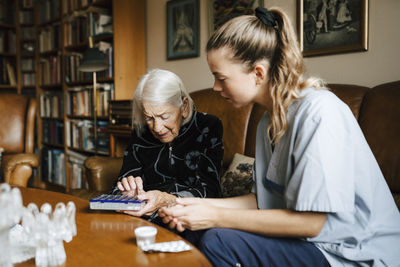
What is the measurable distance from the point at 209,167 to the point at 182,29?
5.45 feet

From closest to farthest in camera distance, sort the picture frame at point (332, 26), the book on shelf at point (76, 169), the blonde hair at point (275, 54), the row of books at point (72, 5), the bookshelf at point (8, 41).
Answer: the blonde hair at point (275, 54), the picture frame at point (332, 26), the row of books at point (72, 5), the book on shelf at point (76, 169), the bookshelf at point (8, 41)

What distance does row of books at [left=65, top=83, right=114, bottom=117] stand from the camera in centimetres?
329

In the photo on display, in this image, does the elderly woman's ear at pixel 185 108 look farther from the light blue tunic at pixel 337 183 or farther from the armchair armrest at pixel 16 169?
the armchair armrest at pixel 16 169

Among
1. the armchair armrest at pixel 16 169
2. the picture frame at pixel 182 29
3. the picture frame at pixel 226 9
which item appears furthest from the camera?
the picture frame at pixel 182 29

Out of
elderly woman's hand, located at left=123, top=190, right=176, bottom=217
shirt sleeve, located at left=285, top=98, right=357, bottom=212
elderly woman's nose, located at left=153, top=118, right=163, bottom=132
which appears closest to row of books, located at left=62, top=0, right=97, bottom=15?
elderly woman's nose, located at left=153, top=118, right=163, bottom=132

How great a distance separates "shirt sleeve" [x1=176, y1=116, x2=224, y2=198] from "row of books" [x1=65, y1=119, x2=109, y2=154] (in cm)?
183

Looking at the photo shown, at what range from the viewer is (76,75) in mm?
3725

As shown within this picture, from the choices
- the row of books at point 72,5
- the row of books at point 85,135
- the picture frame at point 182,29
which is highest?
the row of books at point 72,5

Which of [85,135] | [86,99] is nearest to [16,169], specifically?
[85,135]

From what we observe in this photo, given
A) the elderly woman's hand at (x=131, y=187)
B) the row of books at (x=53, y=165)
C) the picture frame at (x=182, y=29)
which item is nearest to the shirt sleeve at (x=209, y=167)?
the elderly woman's hand at (x=131, y=187)

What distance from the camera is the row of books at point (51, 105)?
13.2 ft

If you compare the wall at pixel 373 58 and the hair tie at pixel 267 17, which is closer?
the hair tie at pixel 267 17

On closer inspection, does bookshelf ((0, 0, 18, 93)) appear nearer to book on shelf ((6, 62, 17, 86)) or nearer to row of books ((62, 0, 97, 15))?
book on shelf ((6, 62, 17, 86))

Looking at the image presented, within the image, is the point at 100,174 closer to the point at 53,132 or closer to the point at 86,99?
the point at 86,99
